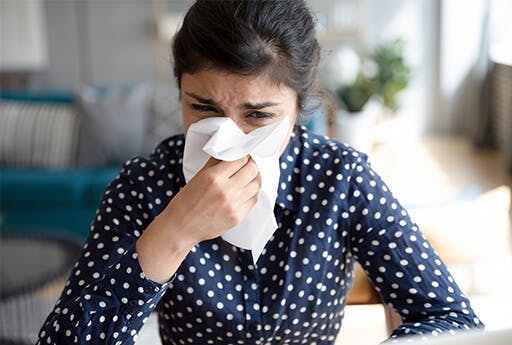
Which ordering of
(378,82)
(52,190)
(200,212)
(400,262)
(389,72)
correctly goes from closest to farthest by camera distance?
(200,212), (400,262), (52,190), (378,82), (389,72)

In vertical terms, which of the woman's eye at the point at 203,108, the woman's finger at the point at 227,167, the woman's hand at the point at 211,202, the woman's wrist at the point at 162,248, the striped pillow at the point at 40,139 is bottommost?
the striped pillow at the point at 40,139

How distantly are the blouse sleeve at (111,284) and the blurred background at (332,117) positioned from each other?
0.13 metres

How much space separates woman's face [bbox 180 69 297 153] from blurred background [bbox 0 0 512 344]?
0.53 ft

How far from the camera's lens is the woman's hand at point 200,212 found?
0.91 m

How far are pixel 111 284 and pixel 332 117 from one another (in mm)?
538

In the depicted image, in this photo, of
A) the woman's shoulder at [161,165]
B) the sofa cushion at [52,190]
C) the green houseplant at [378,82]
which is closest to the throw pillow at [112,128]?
the sofa cushion at [52,190]

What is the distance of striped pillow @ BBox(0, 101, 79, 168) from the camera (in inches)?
150

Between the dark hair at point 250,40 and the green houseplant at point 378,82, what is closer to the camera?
the dark hair at point 250,40

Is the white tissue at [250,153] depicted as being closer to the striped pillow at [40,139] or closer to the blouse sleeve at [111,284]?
the blouse sleeve at [111,284]

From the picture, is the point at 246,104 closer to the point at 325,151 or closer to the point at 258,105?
the point at 258,105

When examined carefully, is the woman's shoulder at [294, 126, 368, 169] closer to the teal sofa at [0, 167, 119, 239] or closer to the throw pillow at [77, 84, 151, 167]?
the teal sofa at [0, 167, 119, 239]

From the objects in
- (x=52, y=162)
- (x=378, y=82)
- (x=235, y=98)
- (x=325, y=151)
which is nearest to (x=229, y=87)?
(x=235, y=98)

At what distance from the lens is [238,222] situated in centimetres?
93

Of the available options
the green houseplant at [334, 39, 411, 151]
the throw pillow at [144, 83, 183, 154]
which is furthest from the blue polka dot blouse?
the throw pillow at [144, 83, 183, 154]
